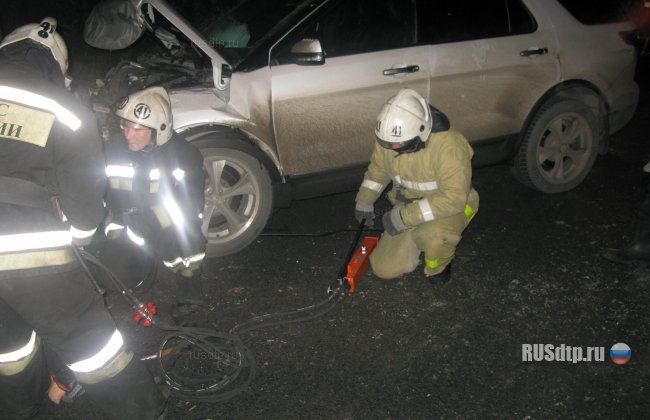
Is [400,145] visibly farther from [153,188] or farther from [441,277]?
[153,188]

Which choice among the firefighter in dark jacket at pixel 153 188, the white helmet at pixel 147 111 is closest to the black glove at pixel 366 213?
the firefighter in dark jacket at pixel 153 188

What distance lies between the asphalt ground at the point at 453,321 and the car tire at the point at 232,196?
0.20 m

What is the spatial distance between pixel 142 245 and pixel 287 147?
1186mm

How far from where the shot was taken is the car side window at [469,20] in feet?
12.6

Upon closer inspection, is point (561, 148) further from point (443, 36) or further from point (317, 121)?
point (317, 121)

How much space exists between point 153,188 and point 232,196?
84 cm

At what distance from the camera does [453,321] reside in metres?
3.29

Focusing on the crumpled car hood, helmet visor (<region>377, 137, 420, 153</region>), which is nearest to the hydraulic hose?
helmet visor (<region>377, 137, 420, 153</region>)

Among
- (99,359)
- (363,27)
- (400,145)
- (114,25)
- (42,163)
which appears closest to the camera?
(42,163)

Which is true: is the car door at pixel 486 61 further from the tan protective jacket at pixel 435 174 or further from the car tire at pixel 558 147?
the tan protective jacket at pixel 435 174

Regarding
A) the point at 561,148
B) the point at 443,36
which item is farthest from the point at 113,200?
the point at 561,148

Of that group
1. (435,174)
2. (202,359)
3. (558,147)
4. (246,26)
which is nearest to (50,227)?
(202,359)

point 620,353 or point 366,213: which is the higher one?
point 366,213

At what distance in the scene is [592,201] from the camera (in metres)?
4.52
